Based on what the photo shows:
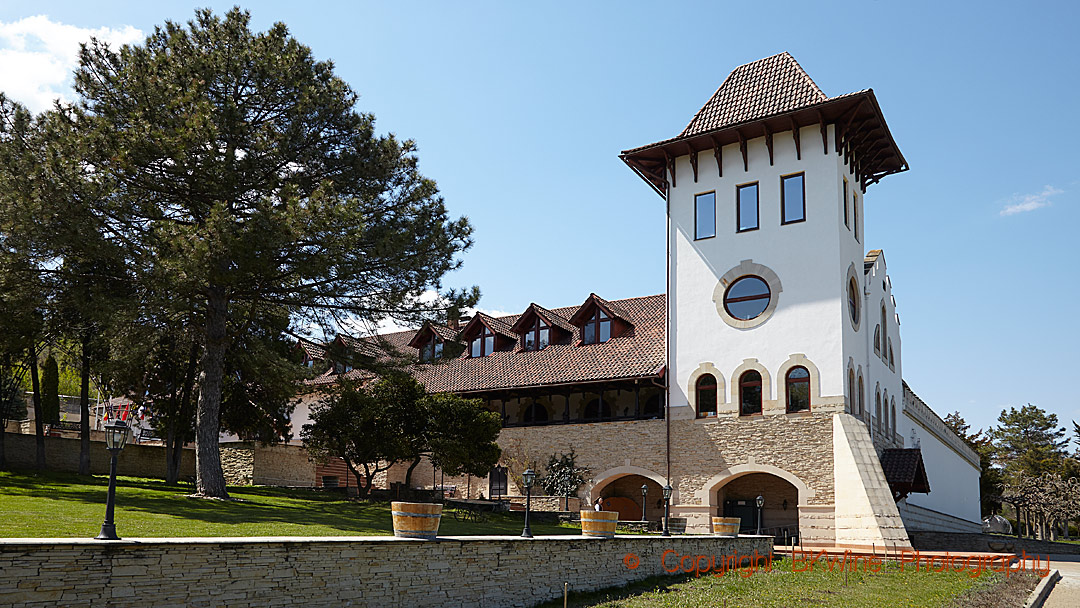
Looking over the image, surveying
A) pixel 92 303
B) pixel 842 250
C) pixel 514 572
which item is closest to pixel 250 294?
pixel 92 303

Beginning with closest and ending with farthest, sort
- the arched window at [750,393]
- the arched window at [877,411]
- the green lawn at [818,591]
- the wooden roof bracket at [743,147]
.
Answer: the green lawn at [818,591] < the arched window at [750,393] < the wooden roof bracket at [743,147] < the arched window at [877,411]

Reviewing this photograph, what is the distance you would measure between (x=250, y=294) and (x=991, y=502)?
55.5 m

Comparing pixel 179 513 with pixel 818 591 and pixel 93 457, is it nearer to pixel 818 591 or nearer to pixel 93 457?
pixel 818 591

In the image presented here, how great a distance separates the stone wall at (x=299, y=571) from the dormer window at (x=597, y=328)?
18.4m

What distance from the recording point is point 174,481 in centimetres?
2714

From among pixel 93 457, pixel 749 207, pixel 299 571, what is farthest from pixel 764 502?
pixel 93 457

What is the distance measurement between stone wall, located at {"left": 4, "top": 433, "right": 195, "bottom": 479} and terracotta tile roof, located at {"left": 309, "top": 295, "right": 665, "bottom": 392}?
626 centimetres

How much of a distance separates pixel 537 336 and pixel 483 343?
2753mm

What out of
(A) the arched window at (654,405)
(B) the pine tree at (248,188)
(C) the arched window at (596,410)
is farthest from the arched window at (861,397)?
(B) the pine tree at (248,188)

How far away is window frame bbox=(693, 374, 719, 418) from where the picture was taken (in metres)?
29.3

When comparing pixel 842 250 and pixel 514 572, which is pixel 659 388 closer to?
pixel 842 250

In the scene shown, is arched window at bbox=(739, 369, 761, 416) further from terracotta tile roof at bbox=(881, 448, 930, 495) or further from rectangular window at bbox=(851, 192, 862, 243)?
rectangular window at bbox=(851, 192, 862, 243)

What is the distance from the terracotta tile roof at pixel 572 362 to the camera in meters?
31.5

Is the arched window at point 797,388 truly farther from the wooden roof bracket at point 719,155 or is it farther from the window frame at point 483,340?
the window frame at point 483,340
